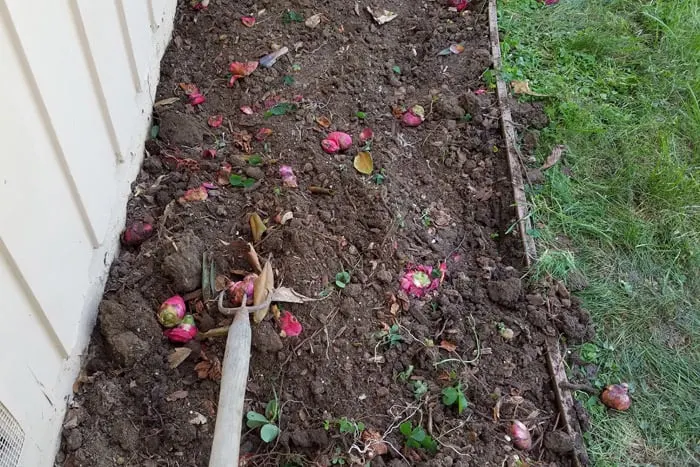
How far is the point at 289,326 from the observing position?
86.2 inches

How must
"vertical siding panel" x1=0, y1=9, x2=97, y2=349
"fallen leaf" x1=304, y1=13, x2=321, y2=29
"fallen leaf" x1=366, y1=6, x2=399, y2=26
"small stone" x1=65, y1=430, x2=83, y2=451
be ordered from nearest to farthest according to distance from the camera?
"vertical siding panel" x1=0, y1=9, x2=97, y2=349 → "small stone" x1=65, y1=430, x2=83, y2=451 → "fallen leaf" x1=304, y1=13, x2=321, y2=29 → "fallen leaf" x1=366, y1=6, x2=399, y2=26

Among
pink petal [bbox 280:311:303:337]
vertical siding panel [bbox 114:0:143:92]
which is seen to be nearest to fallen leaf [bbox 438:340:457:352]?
pink petal [bbox 280:311:303:337]

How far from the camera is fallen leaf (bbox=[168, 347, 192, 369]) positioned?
2.11m

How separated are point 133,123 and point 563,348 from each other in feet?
6.45

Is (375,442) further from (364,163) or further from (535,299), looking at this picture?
(364,163)

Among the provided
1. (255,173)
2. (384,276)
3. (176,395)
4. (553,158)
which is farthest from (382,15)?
(176,395)

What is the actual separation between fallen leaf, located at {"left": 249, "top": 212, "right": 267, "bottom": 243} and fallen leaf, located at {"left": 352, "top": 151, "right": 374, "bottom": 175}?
0.53 metres

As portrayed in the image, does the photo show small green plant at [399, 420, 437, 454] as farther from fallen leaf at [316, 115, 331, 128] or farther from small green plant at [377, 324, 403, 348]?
fallen leaf at [316, 115, 331, 128]

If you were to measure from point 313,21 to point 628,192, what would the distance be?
74.2 inches

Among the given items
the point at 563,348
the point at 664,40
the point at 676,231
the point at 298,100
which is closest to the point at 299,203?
the point at 298,100

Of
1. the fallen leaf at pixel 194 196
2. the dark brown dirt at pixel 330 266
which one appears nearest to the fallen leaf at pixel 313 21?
the dark brown dirt at pixel 330 266

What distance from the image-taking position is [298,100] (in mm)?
2936

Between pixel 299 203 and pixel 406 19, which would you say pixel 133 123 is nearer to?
pixel 299 203

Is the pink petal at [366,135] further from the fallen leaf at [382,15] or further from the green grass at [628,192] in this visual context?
the fallen leaf at [382,15]
